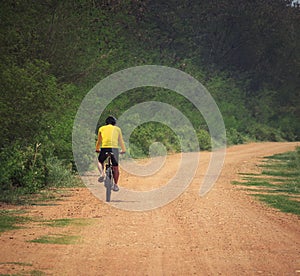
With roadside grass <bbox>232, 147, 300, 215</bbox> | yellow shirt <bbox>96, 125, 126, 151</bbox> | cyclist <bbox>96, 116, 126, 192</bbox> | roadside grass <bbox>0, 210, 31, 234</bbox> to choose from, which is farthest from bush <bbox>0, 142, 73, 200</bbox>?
roadside grass <bbox>232, 147, 300, 215</bbox>

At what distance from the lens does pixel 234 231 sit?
37.6ft

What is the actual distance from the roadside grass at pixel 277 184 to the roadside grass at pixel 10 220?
574cm

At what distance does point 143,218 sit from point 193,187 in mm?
6284

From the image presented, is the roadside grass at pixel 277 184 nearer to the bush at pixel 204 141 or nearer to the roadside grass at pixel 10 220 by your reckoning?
the roadside grass at pixel 10 220

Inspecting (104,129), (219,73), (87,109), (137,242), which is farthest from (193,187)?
(219,73)

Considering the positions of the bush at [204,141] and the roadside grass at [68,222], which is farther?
the bush at [204,141]

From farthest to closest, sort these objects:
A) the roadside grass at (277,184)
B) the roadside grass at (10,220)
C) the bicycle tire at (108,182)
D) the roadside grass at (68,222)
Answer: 1. the roadside grass at (277,184)
2. the bicycle tire at (108,182)
3. the roadside grass at (68,222)
4. the roadside grass at (10,220)

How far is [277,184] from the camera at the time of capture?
68.8 ft

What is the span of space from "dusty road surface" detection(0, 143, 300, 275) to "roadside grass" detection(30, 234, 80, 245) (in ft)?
0.40

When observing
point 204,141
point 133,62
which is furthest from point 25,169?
point 204,141

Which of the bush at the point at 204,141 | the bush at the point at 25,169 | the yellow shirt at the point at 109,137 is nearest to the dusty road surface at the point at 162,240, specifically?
the bush at the point at 25,169

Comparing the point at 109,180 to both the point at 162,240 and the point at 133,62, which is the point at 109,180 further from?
the point at 133,62

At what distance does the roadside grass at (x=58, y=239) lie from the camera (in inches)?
397

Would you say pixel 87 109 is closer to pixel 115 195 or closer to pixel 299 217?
pixel 115 195
